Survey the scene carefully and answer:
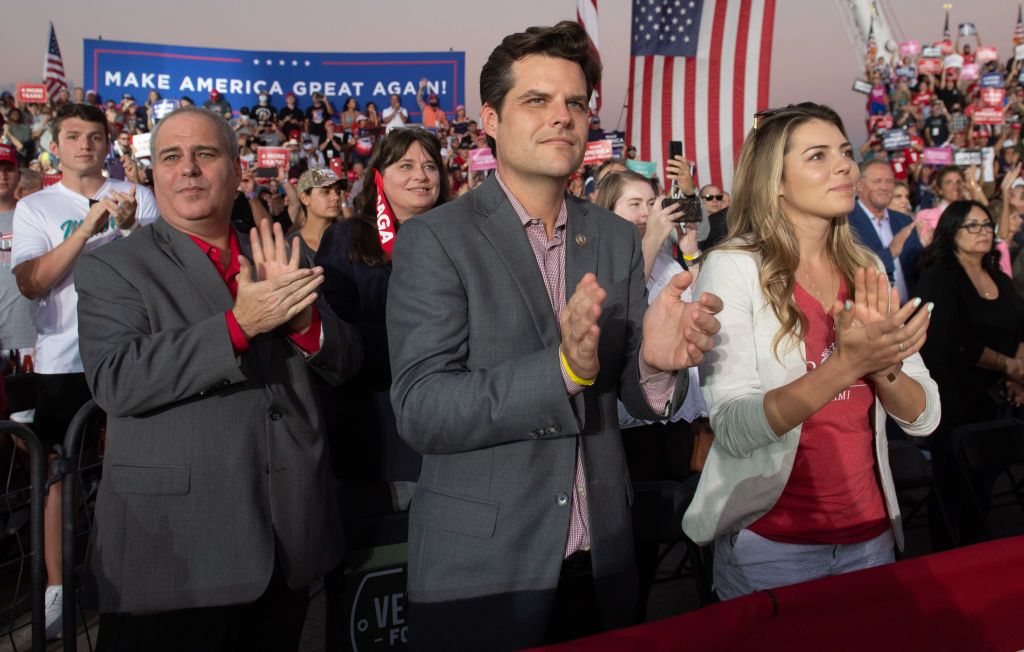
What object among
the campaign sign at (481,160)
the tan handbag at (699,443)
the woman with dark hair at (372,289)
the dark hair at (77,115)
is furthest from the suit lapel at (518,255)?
the campaign sign at (481,160)

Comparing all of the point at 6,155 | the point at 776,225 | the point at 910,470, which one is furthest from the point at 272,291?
the point at 6,155

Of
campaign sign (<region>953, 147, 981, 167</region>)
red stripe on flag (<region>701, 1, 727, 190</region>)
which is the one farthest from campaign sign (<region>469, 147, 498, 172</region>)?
campaign sign (<region>953, 147, 981, 167</region>)

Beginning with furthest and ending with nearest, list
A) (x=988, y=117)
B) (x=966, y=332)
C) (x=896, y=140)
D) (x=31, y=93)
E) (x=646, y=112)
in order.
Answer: (x=988, y=117)
(x=31, y=93)
(x=896, y=140)
(x=646, y=112)
(x=966, y=332)

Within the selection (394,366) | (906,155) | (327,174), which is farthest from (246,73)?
(394,366)

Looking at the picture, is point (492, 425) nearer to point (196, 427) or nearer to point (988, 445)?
point (196, 427)

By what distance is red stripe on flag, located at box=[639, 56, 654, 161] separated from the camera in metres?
8.37

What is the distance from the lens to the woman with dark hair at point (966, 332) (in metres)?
4.48

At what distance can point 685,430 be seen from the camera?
12.9 ft

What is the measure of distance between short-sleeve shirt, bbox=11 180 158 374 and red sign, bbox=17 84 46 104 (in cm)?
1240

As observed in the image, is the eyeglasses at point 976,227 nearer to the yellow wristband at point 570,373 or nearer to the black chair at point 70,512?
the yellow wristband at point 570,373

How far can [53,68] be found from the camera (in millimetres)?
17906

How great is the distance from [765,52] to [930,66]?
21312mm

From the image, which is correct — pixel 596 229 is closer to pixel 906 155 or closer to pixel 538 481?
pixel 538 481

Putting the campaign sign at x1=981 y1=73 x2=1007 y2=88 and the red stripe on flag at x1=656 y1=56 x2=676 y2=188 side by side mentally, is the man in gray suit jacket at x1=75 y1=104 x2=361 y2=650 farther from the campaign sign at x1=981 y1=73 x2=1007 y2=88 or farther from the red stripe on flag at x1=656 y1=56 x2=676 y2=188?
the campaign sign at x1=981 y1=73 x2=1007 y2=88
